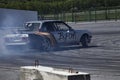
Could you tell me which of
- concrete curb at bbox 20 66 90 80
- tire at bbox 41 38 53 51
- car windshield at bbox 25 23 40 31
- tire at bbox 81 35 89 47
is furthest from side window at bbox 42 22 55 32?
concrete curb at bbox 20 66 90 80

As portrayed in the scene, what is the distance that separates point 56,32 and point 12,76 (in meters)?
10.0

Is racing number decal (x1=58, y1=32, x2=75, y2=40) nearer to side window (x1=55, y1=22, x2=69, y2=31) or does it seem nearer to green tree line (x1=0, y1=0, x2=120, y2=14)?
side window (x1=55, y1=22, x2=69, y2=31)

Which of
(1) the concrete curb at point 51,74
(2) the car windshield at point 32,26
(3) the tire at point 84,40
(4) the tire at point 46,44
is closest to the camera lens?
(1) the concrete curb at point 51,74

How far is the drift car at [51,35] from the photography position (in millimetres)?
22422

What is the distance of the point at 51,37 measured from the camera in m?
22.4

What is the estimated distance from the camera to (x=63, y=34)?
23047mm

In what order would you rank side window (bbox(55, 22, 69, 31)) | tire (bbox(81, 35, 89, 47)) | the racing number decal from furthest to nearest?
tire (bbox(81, 35, 89, 47))
side window (bbox(55, 22, 69, 31))
the racing number decal

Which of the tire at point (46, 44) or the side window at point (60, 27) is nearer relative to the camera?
the tire at point (46, 44)

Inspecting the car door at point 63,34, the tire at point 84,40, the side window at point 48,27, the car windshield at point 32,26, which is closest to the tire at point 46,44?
the car door at point 63,34

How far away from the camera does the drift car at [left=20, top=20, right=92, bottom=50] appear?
2242 centimetres

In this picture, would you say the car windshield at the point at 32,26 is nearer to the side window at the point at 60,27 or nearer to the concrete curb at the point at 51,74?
the side window at the point at 60,27

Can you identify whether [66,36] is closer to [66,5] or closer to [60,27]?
[60,27]

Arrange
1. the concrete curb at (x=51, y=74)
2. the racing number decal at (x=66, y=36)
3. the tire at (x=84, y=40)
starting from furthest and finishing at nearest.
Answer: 1. the tire at (x=84, y=40)
2. the racing number decal at (x=66, y=36)
3. the concrete curb at (x=51, y=74)

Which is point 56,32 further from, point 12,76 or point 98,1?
point 98,1
